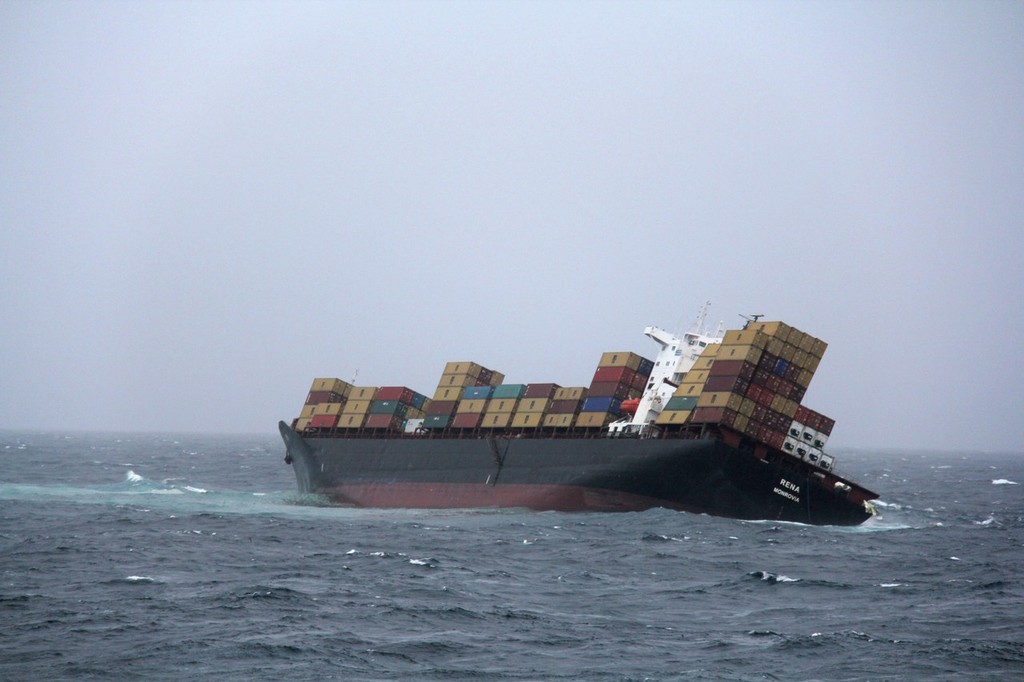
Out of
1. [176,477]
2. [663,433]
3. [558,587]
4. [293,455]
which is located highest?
[663,433]

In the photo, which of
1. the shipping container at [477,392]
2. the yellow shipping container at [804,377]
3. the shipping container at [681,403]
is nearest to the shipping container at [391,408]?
the shipping container at [477,392]

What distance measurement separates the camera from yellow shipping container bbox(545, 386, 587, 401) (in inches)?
2768

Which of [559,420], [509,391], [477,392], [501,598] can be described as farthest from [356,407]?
[501,598]

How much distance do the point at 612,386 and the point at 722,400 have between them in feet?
34.4

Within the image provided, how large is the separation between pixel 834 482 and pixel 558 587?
88.2ft

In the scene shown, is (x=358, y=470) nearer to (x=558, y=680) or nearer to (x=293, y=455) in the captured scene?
(x=293, y=455)

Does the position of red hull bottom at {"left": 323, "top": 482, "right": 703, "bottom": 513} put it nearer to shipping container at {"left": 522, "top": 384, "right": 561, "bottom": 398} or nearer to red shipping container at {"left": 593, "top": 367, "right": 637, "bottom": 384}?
shipping container at {"left": 522, "top": 384, "right": 561, "bottom": 398}

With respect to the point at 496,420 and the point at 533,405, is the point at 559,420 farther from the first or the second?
the point at 496,420

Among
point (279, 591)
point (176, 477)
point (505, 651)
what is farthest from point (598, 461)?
point (176, 477)

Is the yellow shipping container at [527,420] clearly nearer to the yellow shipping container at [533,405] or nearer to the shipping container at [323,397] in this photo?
the yellow shipping container at [533,405]

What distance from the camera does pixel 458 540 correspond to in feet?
169

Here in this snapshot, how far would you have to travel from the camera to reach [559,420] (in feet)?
227

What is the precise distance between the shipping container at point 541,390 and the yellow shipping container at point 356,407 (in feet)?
50.2

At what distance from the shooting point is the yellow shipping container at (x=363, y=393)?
278ft
